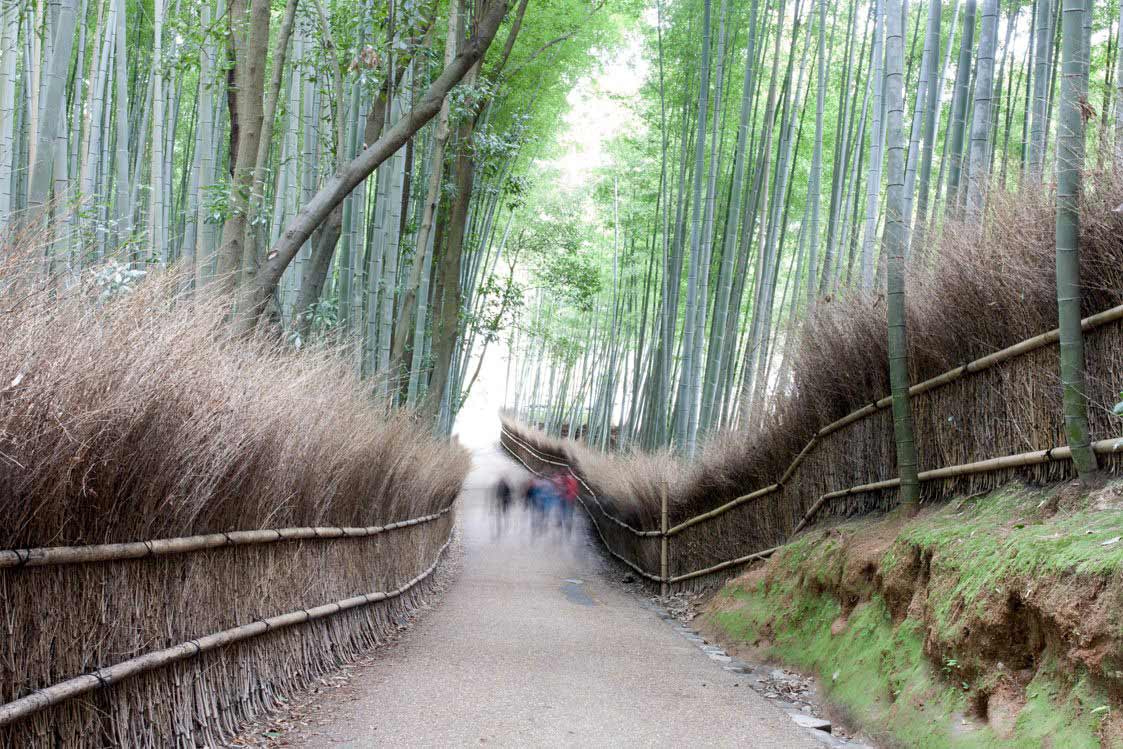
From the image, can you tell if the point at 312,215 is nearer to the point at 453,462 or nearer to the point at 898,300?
the point at 898,300

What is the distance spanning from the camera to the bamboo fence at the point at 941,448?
3.23 meters

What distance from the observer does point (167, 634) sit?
113 inches

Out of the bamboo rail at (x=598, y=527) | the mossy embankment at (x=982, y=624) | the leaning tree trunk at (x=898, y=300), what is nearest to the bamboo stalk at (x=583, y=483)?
the bamboo rail at (x=598, y=527)

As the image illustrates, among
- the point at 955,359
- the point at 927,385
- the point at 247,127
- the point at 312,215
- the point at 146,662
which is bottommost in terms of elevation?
the point at 146,662

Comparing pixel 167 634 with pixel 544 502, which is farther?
pixel 544 502

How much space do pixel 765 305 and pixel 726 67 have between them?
7.80 feet

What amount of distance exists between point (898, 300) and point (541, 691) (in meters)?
2.17

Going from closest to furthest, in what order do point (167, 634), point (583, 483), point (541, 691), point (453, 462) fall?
point (167, 634)
point (541, 691)
point (453, 462)
point (583, 483)

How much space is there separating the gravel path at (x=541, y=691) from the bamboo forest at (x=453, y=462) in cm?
3

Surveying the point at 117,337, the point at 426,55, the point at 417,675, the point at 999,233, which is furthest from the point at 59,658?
the point at 426,55

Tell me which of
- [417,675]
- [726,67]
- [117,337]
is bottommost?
[417,675]

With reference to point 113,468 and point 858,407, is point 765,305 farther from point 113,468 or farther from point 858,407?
point 113,468

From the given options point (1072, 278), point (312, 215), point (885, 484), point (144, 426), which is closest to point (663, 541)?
point (885, 484)

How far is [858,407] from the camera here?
5.18 m
